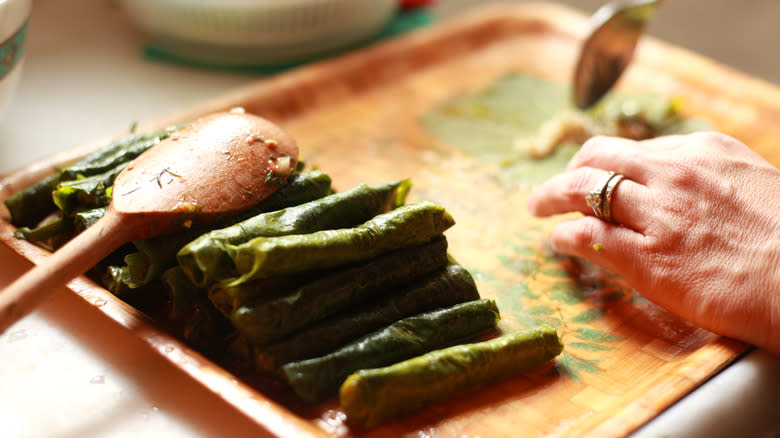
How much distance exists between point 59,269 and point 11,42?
103 centimetres

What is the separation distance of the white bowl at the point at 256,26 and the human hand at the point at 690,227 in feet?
5.47

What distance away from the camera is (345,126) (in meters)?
3.02

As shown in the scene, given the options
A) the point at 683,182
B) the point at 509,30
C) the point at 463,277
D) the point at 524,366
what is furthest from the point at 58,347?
the point at 509,30

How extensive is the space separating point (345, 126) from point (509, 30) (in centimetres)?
136

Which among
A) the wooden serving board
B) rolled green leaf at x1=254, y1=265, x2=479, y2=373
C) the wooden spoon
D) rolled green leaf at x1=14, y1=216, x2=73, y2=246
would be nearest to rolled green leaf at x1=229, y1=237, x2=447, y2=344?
rolled green leaf at x1=254, y1=265, x2=479, y2=373

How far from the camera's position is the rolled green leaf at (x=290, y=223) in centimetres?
165

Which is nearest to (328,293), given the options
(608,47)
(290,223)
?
(290,223)

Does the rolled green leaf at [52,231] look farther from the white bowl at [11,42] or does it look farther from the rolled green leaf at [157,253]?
the white bowl at [11,42]

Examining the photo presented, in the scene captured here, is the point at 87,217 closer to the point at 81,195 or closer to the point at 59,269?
the point at 81,195

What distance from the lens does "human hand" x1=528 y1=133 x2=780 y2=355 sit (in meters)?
1.76

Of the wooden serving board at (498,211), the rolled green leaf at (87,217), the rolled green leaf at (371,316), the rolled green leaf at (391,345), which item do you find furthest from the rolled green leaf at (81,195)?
the rolled green leaf at (391,345)

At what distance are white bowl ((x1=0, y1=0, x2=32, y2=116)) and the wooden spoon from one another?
25.8 inches

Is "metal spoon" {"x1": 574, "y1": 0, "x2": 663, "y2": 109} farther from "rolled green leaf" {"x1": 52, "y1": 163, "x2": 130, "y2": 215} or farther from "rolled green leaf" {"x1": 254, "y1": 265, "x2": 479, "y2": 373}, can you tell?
"rolled green leaf" {"x1": 52, "y1": 163, "x2": 130, "y2": 215}

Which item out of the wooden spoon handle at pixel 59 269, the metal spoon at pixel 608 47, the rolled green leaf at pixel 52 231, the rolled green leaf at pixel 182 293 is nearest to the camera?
the wooden spoon handle at pixel 59 269
